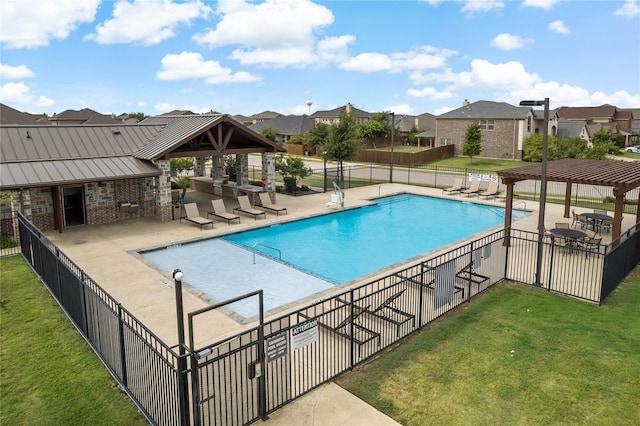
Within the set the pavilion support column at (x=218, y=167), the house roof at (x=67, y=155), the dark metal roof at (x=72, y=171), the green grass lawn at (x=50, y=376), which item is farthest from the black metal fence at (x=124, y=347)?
the pavilion support column at (x=218, y=167)

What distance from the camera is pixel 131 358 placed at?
7570mm

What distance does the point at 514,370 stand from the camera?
8461 mm

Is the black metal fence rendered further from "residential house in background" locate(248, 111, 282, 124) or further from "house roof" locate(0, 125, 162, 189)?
"residential house in background" locate(248, 111, 282, 124)

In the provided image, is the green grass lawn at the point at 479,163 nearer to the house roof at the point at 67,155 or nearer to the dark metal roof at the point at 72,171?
the house roof at the point at 67,155

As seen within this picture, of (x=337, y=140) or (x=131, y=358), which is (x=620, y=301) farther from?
(x=337, y=140)

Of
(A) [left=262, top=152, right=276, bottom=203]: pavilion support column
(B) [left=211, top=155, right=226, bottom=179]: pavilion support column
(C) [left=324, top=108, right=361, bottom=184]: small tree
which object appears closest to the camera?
(A) [left=262, top=152, right=276, bottom=203]: pavilion support column

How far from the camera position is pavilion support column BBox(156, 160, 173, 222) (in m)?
20.6

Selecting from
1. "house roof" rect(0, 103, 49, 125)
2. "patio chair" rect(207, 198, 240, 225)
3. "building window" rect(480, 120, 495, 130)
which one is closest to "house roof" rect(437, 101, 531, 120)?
"building window" rect(480, 120, 495, 130)

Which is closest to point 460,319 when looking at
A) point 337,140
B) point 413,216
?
point 413,216

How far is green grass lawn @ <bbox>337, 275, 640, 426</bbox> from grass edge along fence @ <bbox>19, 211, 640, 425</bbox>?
0.54m

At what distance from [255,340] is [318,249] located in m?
10.6

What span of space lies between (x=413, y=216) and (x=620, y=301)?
1310 centimetres

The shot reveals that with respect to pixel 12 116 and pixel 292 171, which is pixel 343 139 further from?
pixel 12 116

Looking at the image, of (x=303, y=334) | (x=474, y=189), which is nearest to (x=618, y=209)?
(x=303, y=334)
